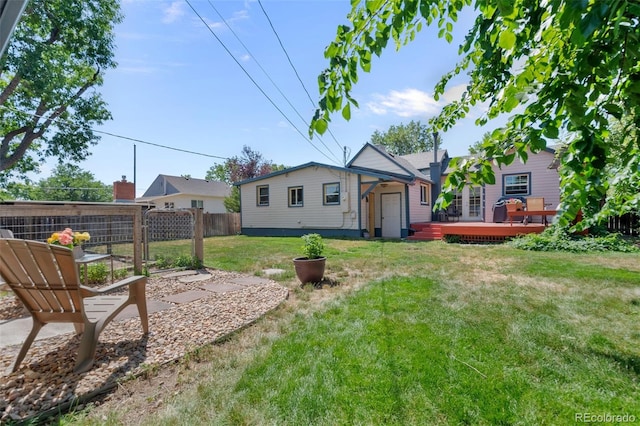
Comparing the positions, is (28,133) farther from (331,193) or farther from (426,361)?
(426,361)

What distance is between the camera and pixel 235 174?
3003 cm

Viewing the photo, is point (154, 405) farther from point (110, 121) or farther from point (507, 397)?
point (110, 121)

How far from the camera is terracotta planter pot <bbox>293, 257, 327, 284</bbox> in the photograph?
5148mm

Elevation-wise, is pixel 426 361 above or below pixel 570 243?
below

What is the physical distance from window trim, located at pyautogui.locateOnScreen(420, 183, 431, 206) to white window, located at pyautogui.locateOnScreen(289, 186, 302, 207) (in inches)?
256

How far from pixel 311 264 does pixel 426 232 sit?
31.7 feet

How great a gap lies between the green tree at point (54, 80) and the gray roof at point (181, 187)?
1184 cm

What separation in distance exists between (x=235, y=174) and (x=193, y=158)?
8044 millimetres

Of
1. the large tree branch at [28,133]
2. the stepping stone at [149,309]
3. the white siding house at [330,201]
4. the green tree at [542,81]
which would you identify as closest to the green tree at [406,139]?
the white siding house at [330,201]

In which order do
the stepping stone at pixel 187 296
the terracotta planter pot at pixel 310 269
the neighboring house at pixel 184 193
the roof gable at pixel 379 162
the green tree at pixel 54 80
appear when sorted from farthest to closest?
the neighboring house at pixel 184 193 → the roof gable at pixel 379 162 → the green tree at pixel 54 80 → the terracotta planter pot at pixel 310 269 → the stepping stone at pixel 187 296

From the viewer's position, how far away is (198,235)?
271 inches

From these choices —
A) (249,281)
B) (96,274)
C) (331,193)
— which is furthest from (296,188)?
(96,274)

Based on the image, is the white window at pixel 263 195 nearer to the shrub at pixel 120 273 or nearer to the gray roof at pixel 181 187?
the shrub at pixel 120 273

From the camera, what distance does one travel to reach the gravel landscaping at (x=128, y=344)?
210 centimetres
